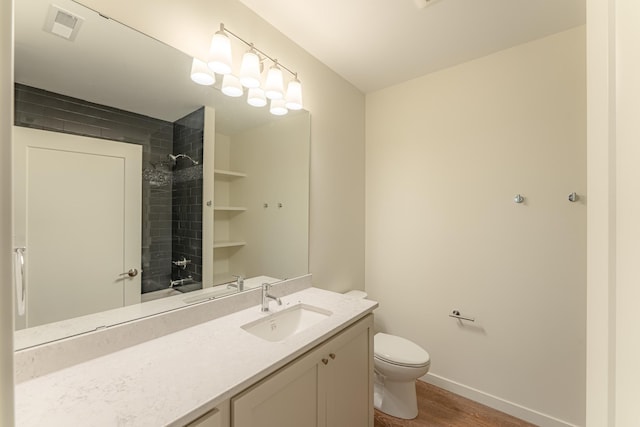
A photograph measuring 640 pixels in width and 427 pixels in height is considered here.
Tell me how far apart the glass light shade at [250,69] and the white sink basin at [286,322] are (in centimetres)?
125

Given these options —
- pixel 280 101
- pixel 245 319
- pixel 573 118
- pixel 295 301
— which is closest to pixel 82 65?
pixel 280 101

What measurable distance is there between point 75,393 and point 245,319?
2.16ft

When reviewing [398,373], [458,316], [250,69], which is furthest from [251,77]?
[458,316]

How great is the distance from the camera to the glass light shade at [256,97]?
5.21ft

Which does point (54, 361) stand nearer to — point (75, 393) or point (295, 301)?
point (75, 393)

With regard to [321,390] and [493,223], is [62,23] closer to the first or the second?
[321,390]

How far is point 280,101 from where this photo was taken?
174cm

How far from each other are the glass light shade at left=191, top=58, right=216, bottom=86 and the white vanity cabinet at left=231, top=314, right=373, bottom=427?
1375mm

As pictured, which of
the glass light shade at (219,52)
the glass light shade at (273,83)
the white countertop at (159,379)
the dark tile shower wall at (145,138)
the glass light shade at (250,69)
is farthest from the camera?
the glass light shade at (273,83)

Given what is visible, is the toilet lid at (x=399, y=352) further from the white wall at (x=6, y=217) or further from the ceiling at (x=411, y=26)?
the ceiling at (x=411, y=26)

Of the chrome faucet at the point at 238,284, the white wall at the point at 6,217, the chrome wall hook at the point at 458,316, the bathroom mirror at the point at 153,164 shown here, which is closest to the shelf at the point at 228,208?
the bathroom mirror at the point at 153,164

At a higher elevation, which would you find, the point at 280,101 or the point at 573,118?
the point at 280,101
